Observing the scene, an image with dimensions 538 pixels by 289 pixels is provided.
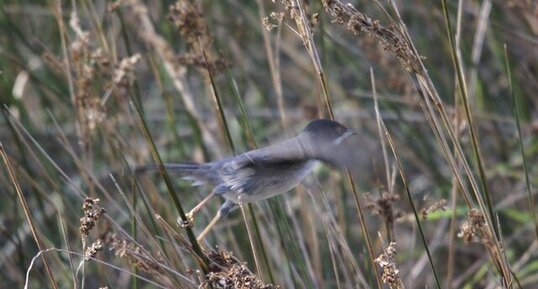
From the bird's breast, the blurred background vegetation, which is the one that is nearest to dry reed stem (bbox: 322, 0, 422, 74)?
the blurred background vegetation

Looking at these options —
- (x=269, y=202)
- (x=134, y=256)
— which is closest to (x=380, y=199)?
(x=269, y=202)

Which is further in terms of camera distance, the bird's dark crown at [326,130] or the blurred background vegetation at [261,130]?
Answer: the blurred background vegetation at [261,130]

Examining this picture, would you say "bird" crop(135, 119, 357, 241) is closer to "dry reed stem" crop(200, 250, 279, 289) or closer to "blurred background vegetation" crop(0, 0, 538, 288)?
"blurred background vegetation" crop(0, 0, 538, 288)

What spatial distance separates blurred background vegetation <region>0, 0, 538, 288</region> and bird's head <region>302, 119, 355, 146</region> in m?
0.12

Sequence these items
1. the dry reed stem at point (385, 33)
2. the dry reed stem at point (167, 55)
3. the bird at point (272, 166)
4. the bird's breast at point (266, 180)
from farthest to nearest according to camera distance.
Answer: the dry reed stem at point (167, 55) → the bird's breast at point (266, 180) → the bird at point (272, 166) → the dry reed stem at point (385, 33)

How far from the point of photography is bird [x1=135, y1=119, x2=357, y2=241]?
2.48m

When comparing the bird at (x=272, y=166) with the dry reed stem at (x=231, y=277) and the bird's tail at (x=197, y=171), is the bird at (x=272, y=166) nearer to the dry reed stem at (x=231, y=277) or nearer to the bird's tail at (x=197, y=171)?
the bird's tail at (x=197, y=171)

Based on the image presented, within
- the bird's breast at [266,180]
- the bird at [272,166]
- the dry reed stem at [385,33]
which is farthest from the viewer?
the bird's breast at [266,180]

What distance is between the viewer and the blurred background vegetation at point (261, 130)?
119 inches

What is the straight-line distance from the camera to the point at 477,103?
4.50 meters

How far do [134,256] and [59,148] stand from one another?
2.71 meters

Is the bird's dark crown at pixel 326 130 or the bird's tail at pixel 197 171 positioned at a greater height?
the bird's dark crown at pixel 326 130

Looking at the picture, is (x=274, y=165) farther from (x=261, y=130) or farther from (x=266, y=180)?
(x=261, y=130)

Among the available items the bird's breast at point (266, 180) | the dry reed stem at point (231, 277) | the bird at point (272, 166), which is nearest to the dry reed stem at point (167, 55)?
the bird at point (272, 166)
